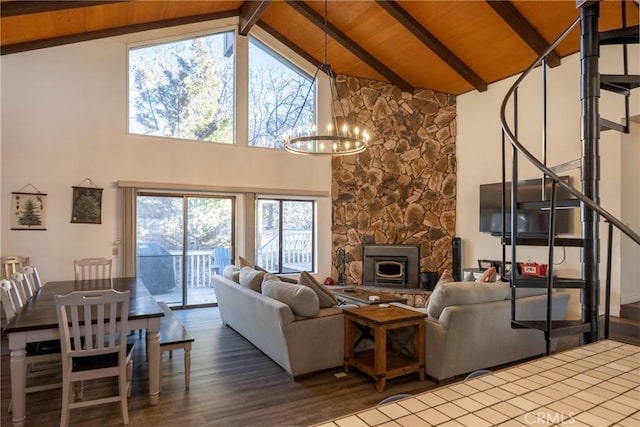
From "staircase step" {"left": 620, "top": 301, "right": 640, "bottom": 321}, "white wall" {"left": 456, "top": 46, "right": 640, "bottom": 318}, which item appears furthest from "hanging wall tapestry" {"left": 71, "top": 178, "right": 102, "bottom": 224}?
"staircase step" {"left": 620, "top": 301, "right": 640, "bottom": 321}

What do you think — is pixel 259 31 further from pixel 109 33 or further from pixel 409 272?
pixel 409 272

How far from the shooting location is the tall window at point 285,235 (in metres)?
7.18

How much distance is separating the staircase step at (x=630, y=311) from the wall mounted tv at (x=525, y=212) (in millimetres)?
1294

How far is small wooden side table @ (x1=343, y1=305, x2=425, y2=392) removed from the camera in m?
3.20

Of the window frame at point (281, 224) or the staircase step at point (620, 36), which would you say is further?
the window frame at point (281, 224)

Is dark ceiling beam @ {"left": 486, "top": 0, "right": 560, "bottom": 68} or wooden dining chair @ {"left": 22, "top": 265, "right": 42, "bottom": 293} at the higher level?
dark ceiling beam @ {"left": 486, "top": 0, "right": 560, "bottom": 68}

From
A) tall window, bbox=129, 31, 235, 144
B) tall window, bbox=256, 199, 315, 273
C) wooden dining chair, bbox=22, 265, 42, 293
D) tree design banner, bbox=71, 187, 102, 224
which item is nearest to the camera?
wooden dining chair, bbox=22, 265, 42, 293

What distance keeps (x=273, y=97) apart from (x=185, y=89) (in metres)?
1.64

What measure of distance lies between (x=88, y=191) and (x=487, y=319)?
5642 mm

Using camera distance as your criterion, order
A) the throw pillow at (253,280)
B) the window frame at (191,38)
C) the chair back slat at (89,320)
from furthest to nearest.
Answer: the window frame at (191,38)
the throw pillow at (253,280)
the chair back slat at (89,320)

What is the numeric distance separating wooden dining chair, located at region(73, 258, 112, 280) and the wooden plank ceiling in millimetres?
2955

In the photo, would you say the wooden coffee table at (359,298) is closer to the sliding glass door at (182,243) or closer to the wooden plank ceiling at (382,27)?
the sliding glass door at (182,243)

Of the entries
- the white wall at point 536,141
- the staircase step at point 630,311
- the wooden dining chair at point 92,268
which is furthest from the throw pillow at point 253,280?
the staircase step at point 630,311

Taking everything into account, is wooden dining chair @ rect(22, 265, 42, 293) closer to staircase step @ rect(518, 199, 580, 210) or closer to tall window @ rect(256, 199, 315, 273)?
tall window @ rect(256, 199, 315, 273)
